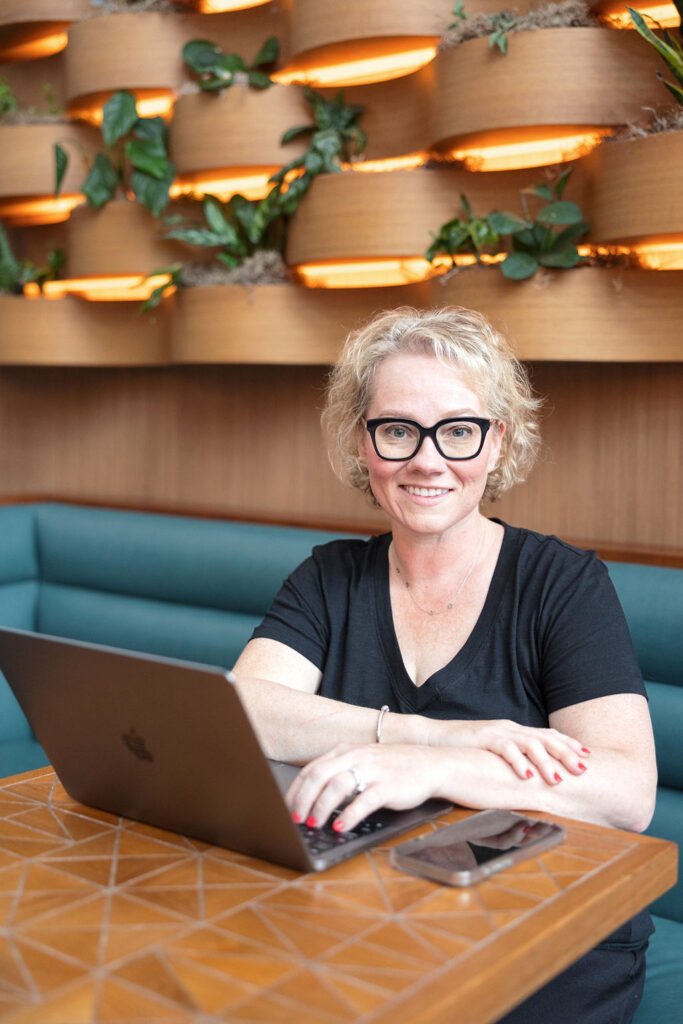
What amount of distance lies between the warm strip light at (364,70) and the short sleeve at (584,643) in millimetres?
1735

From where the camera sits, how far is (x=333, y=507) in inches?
128

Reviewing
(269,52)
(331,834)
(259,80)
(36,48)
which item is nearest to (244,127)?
(259,80)

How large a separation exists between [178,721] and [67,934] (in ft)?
0.68

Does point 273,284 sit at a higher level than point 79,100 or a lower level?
lower

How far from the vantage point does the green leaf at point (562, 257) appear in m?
2.34

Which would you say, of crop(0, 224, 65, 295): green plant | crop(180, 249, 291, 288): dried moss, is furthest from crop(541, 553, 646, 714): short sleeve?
crop(0, 224, 65, 295): green plant

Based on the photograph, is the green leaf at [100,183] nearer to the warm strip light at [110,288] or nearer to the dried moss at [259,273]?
the warm strip light at [110,288]

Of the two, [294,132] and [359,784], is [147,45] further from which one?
[359,784]

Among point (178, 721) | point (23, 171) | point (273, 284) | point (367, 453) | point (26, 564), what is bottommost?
point (26, 564)

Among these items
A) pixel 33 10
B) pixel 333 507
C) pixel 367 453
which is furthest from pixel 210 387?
pixel 367 453

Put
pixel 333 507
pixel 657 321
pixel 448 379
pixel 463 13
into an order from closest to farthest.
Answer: pixel 448 379
pixel 657 321
pixel 463 13
pixel 333 507

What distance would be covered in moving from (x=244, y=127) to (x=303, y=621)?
177cm

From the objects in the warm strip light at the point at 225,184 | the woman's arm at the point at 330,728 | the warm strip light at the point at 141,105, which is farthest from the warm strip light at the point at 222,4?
the woman's arm at the point at 330,728

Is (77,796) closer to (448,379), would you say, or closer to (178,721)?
(178,721)
